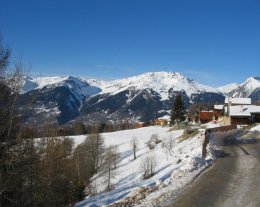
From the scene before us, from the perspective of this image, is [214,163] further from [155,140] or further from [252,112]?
[252,112]

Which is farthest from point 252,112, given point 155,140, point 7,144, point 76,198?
point 7,144

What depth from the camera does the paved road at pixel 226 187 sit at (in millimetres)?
A: 19325

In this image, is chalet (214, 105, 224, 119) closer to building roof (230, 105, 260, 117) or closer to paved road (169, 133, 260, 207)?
building roof (230, 105, 260, 117)

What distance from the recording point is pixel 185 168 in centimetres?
2769

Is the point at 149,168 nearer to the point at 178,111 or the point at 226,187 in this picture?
the point at 226,187

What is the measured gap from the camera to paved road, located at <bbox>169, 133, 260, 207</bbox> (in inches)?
761

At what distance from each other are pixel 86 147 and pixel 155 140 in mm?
15910

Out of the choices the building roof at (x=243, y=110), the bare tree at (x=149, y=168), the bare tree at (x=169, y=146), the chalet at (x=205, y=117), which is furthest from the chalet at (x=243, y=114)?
the bare tree at (x=149, y=168)

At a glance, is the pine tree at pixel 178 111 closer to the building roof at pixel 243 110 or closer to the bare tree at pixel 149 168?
the building roof at pixel 243 110

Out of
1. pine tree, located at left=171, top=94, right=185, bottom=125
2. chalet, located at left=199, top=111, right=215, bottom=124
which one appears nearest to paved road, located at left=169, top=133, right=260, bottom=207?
pine tree, located at left=171, top=94, right=185, bottom=125

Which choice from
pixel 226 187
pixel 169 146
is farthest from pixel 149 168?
pixel 226 187

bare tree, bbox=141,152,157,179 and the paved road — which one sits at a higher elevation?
the paved road

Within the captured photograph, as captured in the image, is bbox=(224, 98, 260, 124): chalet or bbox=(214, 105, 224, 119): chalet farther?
bbox=(214, 105, 224, 119): chalet

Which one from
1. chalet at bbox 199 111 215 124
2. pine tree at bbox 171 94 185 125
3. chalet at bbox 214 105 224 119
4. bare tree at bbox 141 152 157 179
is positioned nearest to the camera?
bare tree at bbox 141 152 157 179
